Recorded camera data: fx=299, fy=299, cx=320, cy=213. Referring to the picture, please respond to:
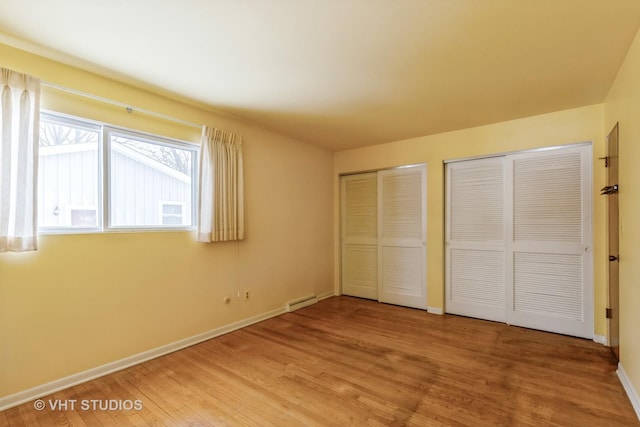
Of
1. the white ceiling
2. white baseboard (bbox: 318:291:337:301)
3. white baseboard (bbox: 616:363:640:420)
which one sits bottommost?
white baseboard (bbox: 318:291:337:301)

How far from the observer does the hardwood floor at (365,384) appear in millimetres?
1941

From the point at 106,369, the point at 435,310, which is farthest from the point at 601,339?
the point at 106,369

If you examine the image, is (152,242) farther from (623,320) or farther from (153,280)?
(623,320)

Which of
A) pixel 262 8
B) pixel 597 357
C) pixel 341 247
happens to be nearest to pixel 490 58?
pixel 262 8

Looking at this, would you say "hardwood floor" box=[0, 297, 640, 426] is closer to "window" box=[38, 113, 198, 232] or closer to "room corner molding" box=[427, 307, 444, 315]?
"room corner molding" box=[427, 307, 444, 315]

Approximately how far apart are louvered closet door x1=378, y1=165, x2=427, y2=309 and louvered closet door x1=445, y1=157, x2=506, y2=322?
363 millimetres

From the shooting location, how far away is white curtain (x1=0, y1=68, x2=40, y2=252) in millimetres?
1982

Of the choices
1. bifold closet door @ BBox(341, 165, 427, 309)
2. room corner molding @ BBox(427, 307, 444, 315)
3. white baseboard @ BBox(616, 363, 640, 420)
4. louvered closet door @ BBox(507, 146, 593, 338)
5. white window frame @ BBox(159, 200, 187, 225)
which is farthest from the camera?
bifold closet door @ BBox(341, 165, 427, 309)

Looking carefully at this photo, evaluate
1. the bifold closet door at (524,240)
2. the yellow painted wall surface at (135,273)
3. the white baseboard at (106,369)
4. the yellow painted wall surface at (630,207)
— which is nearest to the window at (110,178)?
the yellow painted wall surface at (135,273)

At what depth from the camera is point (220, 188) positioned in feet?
10.7

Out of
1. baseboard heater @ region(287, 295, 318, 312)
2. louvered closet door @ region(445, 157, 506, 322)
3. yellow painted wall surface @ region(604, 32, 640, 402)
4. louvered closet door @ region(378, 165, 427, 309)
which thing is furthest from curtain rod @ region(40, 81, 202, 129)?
yellow painted wall surface @ region(604, 32, 640, 402)

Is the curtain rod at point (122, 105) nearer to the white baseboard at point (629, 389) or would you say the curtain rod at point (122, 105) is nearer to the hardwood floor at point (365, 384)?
the hardwood floor at point (365, 384)

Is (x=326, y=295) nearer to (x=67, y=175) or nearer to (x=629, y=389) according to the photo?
(x=629, y=389)

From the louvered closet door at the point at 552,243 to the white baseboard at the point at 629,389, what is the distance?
933mm
